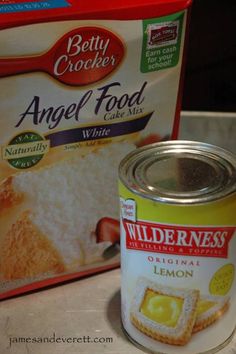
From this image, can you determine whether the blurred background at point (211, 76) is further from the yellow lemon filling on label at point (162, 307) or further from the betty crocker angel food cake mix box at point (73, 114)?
the yellow lemon filling on label at point (162, 307)

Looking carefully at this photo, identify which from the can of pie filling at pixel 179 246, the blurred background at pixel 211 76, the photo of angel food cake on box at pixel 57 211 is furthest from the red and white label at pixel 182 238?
the blurred background at pixel 211 76

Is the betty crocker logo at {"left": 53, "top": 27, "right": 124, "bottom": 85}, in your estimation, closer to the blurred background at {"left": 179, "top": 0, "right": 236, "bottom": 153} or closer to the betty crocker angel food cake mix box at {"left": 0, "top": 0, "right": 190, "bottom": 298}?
the betty crocker angel food cake mix box at {"left": 0, "top": 0, "right": 190, "bottom": 298}

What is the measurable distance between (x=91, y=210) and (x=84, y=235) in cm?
4

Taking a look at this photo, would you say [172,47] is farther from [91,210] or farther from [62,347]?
[62,347]

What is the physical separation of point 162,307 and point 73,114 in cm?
28

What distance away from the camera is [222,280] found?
69 cm

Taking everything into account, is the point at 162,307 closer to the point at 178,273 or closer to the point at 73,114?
the point at 178,273

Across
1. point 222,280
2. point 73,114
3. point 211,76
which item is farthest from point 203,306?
point 211,76

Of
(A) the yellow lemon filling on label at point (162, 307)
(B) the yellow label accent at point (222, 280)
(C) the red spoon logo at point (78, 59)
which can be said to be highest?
(C) the red spoon logo at point (78, 59)

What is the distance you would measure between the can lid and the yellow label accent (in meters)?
0.10

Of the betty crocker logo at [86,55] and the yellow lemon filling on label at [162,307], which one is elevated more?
the betty crocker logo at [86,55]

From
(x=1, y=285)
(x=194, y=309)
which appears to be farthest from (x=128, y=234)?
(x=1, y=285)

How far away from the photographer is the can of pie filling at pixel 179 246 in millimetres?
642

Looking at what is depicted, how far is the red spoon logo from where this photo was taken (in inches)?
27.1
